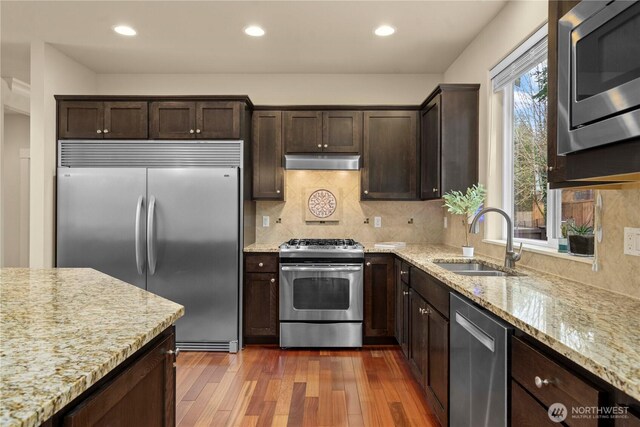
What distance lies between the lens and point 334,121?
153 inches

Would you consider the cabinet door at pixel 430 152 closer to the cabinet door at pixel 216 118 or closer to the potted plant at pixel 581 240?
the potted plant at pixel 581 240

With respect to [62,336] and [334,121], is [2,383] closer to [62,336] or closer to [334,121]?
[62,336]

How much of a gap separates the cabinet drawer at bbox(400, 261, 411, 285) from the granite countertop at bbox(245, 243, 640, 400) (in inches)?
35.5

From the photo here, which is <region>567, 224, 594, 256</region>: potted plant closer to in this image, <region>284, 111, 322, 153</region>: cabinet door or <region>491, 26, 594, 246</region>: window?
<region>491, 26, 594, 246</region>: window

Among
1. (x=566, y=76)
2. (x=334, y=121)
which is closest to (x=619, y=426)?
(x=566, y=76)

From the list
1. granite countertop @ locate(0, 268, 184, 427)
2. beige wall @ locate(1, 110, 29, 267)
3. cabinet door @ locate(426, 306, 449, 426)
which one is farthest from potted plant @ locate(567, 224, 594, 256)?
beige wall @ locate(1, 110, 29, 267)

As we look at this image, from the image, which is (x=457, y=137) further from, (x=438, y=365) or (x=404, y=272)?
(x=438, y=365)

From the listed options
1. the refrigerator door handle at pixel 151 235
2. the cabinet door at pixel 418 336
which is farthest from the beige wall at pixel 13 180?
the cabinet door at pixel 418 336

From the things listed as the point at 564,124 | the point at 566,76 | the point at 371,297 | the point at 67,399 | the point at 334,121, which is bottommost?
the point at 371,297

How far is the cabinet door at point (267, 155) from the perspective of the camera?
3.88m

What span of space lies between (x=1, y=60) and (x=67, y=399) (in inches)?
183

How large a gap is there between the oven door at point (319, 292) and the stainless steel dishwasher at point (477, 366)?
158 centimetres

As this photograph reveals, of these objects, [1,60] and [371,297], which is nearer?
[371,297]

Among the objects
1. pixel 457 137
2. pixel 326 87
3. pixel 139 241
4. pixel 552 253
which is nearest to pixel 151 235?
pixel 139 241
